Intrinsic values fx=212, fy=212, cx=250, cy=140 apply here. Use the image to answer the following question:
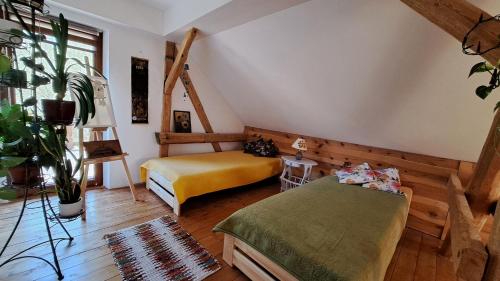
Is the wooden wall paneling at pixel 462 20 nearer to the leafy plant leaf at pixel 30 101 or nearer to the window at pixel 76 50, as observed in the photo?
the leafy plant leaf at pixel 30 101

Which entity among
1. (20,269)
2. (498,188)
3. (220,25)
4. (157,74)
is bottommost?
(20,269)

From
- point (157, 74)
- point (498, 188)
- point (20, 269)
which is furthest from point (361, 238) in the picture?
point (157, 74)

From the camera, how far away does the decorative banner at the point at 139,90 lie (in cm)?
294

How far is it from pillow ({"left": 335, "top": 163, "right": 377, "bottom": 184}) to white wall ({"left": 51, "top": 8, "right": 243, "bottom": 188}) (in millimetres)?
2498

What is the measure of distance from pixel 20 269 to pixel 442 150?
12.8 feet

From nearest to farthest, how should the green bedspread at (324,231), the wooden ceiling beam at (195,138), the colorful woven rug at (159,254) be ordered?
the green bedspread at (324,231)
the colorful woven rug at (159,254)
the wooden ceiling beam at (195,138)

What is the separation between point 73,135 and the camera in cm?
272

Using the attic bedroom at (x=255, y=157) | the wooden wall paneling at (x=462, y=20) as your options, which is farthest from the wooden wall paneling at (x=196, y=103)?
the wooden wall paneling at (x=462, y=20)

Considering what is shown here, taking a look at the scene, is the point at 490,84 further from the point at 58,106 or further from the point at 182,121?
the point at 182,121

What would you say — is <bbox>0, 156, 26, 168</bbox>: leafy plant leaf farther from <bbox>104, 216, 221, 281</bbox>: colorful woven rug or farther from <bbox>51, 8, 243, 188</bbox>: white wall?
<bbox>51, 8, 243, 188</bbox>: white wall

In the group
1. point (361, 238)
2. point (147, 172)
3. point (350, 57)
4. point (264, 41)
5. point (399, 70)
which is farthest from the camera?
point (147, 172)

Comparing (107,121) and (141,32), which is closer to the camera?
(107,121)

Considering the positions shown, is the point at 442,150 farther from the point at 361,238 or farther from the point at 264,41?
the point at 264,41

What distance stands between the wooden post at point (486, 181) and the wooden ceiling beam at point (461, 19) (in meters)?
0.76
